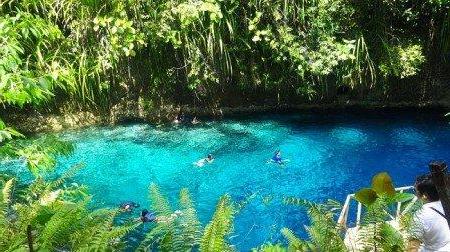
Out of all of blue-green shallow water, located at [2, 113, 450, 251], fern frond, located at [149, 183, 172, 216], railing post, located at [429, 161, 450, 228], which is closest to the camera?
railing post, located at [429, 161, 450, 228]

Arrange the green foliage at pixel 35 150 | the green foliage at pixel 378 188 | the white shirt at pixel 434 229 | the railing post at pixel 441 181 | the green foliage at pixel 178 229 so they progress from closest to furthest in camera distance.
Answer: the railing post at pixel 441 181, the green foliage at pixel 378 188, the green foliage at pixel 178 229, the white shirt at pixel 434 229, the green foliage at pixel 35 150

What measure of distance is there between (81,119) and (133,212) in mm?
4383

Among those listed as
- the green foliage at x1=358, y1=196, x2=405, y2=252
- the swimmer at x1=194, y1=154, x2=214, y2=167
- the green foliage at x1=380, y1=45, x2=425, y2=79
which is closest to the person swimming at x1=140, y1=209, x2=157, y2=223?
Answer: the swimmer at x1=194, y1=154, x2=214, y2=167

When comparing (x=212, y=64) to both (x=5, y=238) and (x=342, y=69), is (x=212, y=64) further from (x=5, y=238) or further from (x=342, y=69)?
(x=5, y=238)

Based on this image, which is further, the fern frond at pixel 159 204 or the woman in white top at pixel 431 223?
the woman in white top at pixel 431 223

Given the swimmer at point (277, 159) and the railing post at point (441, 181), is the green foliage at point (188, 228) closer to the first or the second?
the railing post at point (441, 181)

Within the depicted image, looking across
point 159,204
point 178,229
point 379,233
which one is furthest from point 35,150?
point 379,233

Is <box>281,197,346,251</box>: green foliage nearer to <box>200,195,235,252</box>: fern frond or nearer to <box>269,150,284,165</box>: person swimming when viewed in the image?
<box>200,195,235,252</box>: fern frond

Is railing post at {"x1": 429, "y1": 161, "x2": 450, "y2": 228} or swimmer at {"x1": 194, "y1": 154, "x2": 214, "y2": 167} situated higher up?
railing post at {"x1": 429, "y1": 161, "x2": 450, "y2": 228}

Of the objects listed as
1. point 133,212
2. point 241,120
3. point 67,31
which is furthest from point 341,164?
point 67,31

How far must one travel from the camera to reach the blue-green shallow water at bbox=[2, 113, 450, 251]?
827 centimetres

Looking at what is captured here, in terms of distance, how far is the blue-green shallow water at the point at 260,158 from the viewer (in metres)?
8.27

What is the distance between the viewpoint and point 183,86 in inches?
455

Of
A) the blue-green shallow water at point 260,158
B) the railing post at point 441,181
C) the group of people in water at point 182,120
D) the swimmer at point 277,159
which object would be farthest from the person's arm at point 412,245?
the group of people in water at point 182,120
